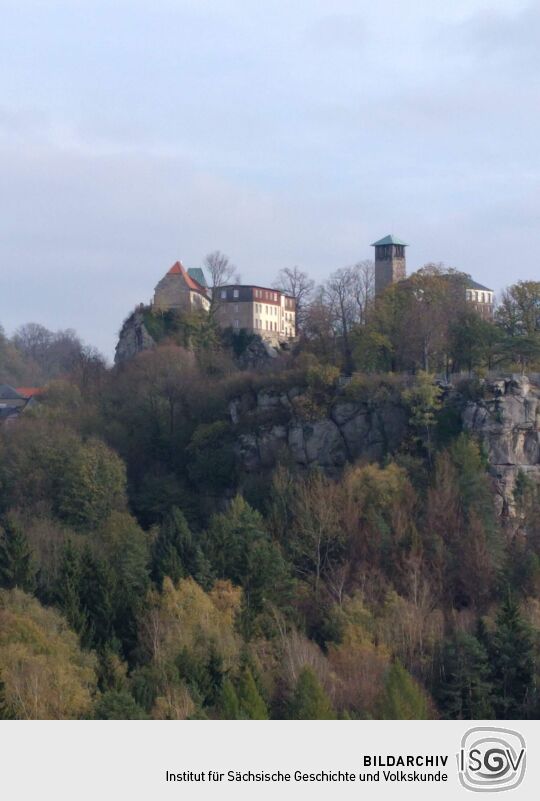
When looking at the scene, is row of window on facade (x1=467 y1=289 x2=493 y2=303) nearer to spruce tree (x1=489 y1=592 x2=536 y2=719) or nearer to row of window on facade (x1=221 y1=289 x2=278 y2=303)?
row of window on facade (x1=221 y1=289 x2=278 y2=303)

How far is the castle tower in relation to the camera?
8081 cm

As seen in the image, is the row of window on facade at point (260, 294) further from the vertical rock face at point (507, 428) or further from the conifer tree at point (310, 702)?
the conifer tree at point (310, 702)

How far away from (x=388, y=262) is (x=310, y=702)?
45.7 m

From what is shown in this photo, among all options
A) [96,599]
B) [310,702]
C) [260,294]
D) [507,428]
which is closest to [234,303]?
[260,294]

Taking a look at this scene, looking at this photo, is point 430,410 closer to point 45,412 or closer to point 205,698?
point 45,412

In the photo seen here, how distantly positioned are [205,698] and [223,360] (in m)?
32.5

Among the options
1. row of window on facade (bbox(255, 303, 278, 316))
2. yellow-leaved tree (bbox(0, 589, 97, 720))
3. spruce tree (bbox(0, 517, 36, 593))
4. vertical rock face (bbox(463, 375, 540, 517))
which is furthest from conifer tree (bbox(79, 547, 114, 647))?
row of window on facade (bbox(255, 303, 278, 316))

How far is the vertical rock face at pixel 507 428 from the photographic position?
60938 mm

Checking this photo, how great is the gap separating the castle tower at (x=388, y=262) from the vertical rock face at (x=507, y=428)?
20.0 metres

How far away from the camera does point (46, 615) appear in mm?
45594

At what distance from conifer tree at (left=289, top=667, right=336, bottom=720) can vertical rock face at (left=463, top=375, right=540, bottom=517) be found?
22.8 meters

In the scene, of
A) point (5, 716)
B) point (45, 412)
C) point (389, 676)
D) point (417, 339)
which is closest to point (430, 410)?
point (417, 339)

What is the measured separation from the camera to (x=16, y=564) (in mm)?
50719

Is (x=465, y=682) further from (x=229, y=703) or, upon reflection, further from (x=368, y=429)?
(x=368, y=429)
